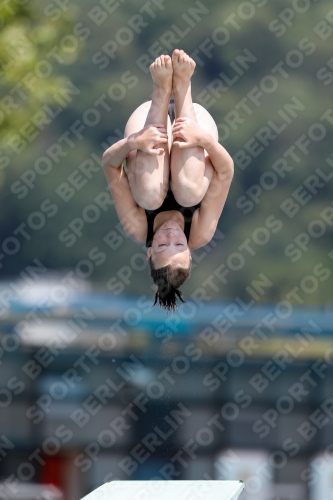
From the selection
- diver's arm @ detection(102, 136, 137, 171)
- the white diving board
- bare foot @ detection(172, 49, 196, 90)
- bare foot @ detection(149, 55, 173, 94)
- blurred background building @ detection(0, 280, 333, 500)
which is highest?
bare foot @ detection(172, 49, 196, 90)

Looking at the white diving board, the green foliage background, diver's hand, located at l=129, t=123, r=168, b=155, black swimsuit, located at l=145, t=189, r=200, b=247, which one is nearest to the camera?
diver's hand, located at l=129, t=123, r=168, b=155

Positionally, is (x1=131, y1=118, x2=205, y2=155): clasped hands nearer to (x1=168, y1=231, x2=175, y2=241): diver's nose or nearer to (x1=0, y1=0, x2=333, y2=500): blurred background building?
(x1=168, y1=231, x2=175, y2=241): diver's nose

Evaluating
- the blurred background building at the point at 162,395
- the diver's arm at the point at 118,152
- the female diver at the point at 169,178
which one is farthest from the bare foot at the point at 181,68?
the blurred background building at the point at 162,395

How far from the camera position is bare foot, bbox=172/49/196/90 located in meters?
5.45

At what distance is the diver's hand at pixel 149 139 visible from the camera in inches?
211

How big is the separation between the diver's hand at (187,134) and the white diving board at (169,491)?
8.17 feet

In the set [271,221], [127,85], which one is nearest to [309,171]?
[271,221]

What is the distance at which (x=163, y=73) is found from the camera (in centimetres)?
544

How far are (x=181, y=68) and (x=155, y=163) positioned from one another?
→ 56 centimetres

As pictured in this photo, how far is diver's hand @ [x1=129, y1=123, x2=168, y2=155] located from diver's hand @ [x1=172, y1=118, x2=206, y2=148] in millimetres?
72

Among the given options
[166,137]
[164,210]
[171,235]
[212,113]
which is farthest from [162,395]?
[166,137]

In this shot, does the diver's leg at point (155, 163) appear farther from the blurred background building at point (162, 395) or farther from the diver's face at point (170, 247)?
the blurred background building at point (162, 395)

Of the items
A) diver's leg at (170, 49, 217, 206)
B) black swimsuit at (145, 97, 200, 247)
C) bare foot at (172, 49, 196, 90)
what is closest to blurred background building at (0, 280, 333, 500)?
black swimsuit at (145, 97, 200, 247)

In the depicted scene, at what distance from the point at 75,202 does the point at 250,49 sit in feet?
13.7
